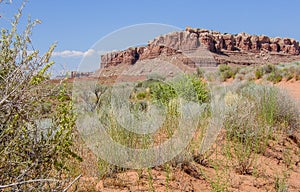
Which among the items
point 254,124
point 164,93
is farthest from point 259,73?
point 254,124

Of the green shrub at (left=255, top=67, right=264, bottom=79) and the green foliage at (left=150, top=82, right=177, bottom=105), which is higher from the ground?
the green shrub at (left=255, top=67, right=264, bottom=79)

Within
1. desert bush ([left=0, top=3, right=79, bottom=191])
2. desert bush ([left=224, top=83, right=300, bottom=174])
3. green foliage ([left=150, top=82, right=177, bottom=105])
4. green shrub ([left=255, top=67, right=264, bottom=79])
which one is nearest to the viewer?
desert bush ([left=0, top=3, right=79, bottom=191])

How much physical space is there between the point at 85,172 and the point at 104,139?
0.52m

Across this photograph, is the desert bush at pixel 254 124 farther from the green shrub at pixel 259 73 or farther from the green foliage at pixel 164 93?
the green shrub at pixel 259 73

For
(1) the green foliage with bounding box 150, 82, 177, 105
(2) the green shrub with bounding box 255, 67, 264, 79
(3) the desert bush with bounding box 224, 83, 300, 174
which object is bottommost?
(3) the desert bush with bounding box 224, 83, 300, 174

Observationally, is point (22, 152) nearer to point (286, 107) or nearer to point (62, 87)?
point (62, 87)

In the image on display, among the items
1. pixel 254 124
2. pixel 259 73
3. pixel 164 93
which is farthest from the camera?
pixel 259 73

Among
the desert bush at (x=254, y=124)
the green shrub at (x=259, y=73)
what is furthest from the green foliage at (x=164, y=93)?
the green shrub at (x=259, y=73)

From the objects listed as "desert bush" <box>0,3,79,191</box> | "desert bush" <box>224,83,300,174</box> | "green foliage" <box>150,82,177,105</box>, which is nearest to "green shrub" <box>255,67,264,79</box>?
"green foliage" <box>150,82,177,105</box>

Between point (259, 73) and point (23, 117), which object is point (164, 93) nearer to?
point (23, 117)

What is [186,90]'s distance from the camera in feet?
30.5

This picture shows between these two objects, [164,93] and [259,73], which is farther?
[259,73]

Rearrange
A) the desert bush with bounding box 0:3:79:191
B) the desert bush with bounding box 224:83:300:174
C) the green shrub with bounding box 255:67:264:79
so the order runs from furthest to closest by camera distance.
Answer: the green shrub with bounding box 255:67:264:79
the desert bush with bounding box 224:83:300:174
the desert bush with bounding box 0:3:79:191

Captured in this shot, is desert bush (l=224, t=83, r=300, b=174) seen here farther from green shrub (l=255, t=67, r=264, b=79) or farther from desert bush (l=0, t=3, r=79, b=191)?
green shrub (l=255, t=67, r=264, b=79)
